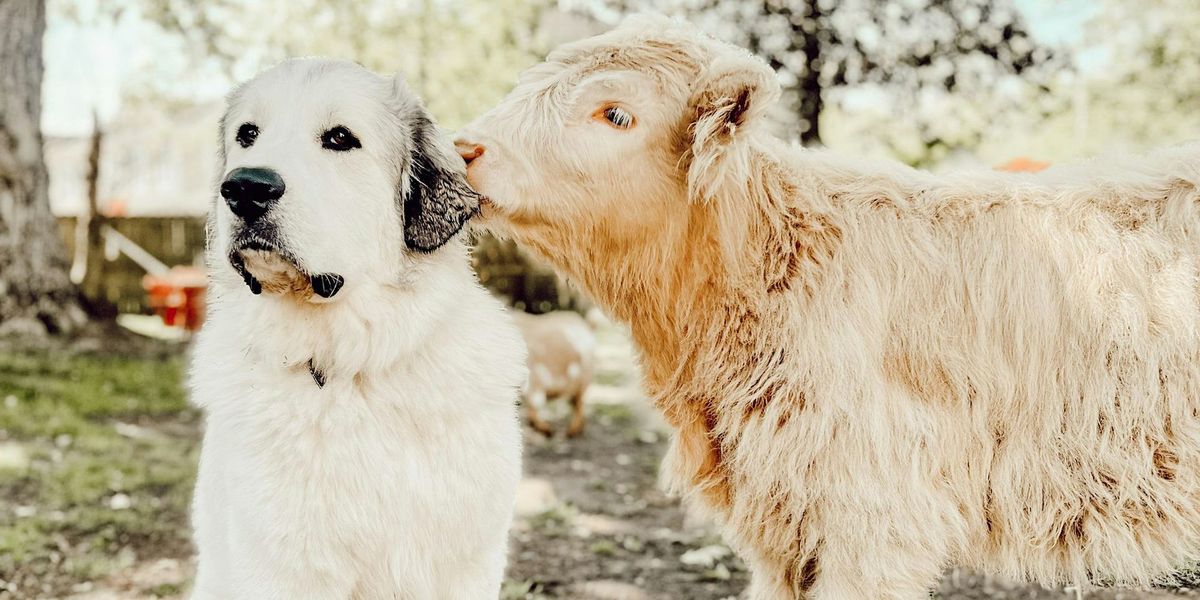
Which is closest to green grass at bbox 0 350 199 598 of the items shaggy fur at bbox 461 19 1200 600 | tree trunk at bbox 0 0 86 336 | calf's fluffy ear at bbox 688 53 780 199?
tree trunk at bbox 0 0 86 336

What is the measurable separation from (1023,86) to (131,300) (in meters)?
19.4

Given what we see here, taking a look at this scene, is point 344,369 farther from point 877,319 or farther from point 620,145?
point 877,319

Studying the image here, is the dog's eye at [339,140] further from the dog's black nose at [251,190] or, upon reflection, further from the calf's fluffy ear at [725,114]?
the calf's fluffy ear at [725,114]

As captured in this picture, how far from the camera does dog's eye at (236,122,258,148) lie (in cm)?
261

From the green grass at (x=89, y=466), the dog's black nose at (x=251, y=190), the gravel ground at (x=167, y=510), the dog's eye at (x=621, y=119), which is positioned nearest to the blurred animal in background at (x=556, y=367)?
the gravel ground at (x=167, y=510)

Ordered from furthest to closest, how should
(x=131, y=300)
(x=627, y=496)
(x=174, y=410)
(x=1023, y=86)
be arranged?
(x=131, y=300) < (x=1023, y=86) < (x=174, y=410) < (x=627, y=496)

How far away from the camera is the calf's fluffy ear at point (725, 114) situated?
2650 mm

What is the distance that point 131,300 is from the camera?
2131 cm

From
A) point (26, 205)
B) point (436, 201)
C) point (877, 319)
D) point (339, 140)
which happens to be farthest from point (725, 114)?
point (26, 205)

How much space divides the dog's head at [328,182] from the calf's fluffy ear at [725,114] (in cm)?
70

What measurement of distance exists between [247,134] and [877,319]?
195 cm

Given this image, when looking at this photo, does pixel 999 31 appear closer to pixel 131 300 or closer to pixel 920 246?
pixel 920 246

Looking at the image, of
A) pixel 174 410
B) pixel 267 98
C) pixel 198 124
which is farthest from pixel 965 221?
pixel 198 124

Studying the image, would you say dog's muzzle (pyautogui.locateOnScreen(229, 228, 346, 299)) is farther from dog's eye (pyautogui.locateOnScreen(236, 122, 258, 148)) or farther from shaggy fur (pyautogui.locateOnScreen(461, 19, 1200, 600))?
shaggy fur (pyautogui.locateOnScreen(461, 19, 1200, 600))
